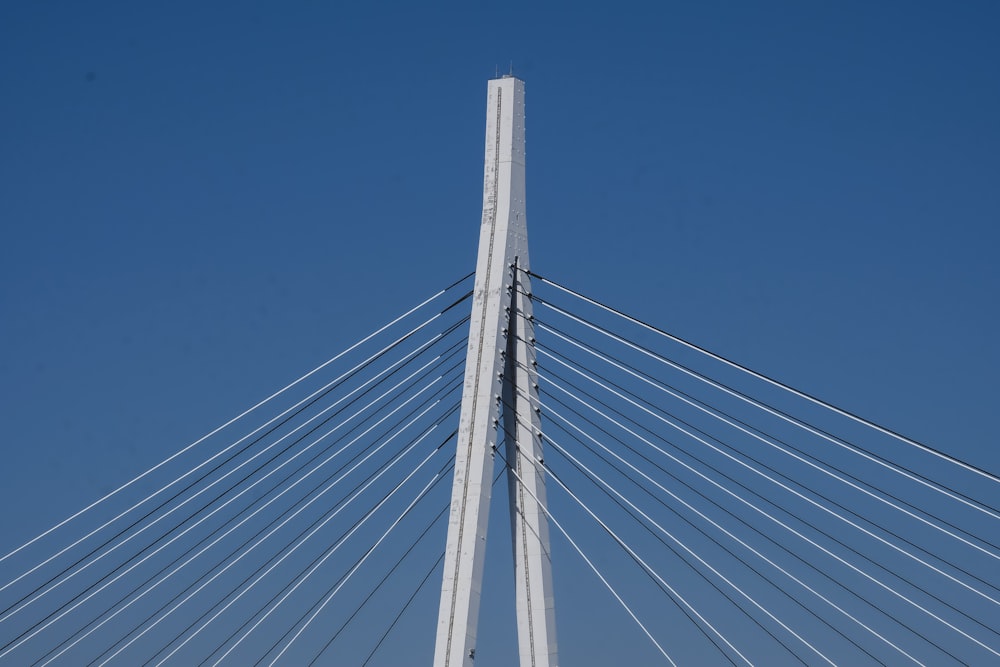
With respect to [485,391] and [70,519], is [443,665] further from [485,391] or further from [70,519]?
[70,519]

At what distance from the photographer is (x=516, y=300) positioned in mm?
31984

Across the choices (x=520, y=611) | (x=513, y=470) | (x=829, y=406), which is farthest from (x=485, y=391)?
(x=829, y=406)

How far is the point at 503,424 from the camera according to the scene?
31.9 m


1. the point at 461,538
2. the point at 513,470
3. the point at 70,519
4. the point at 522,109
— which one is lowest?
the point at 70,519

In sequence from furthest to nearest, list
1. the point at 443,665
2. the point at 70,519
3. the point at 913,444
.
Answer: the point at 70,519
the point at 443,665
the point at 913,444

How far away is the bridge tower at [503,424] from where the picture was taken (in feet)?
97.2

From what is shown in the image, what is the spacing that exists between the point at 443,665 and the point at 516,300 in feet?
21.2

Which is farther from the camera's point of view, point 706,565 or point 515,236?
point 515,236

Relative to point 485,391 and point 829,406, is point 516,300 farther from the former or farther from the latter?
point 829,406

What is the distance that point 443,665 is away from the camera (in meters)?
29.0

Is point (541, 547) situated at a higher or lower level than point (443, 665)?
higher

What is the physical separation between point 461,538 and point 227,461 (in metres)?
5.00

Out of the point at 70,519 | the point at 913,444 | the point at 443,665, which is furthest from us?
the point at 70,519

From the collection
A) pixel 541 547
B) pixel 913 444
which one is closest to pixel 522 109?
pixel 541 547
